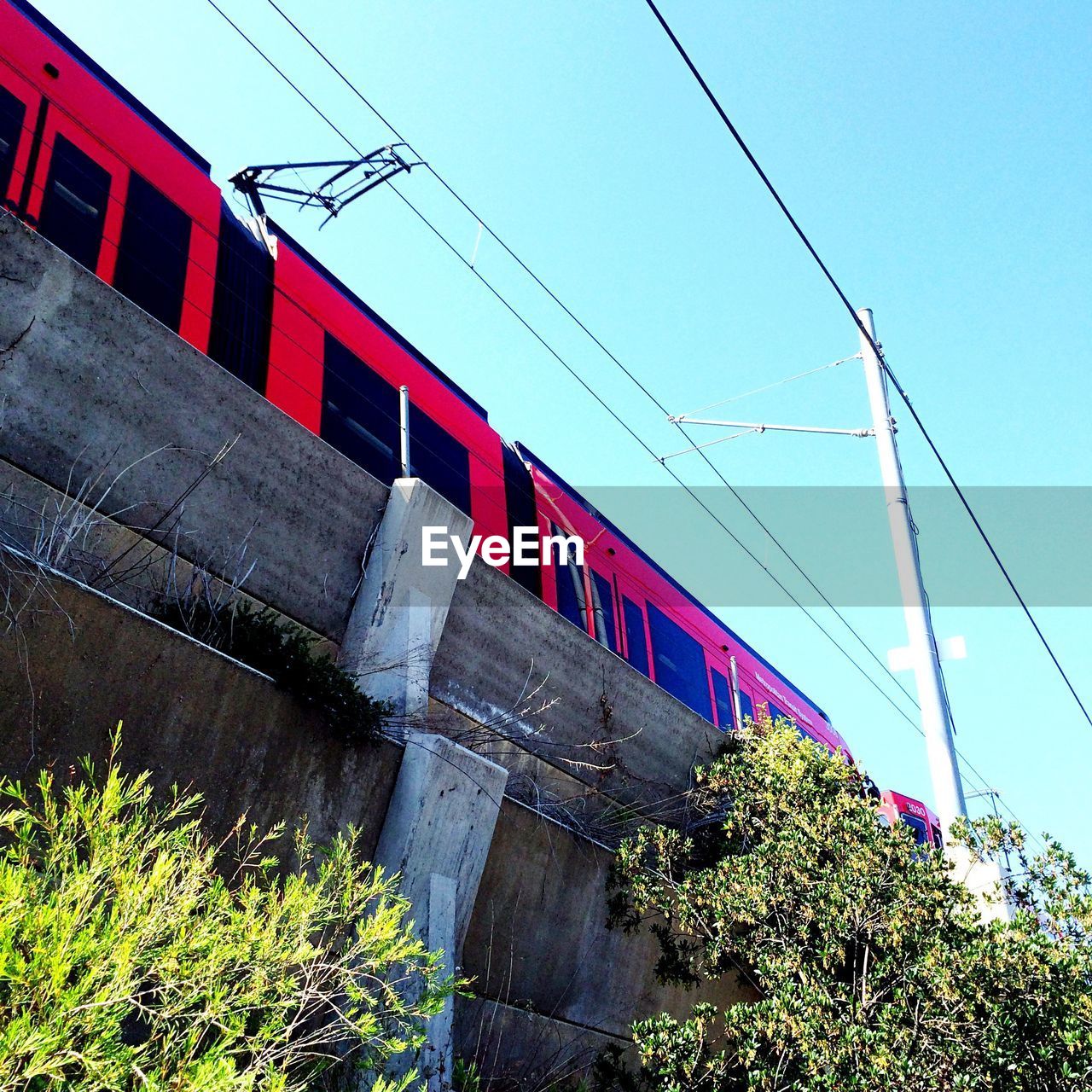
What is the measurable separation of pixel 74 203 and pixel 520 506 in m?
4.54

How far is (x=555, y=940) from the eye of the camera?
5930mm

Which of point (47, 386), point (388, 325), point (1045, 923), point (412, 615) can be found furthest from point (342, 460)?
point (1045, 923)

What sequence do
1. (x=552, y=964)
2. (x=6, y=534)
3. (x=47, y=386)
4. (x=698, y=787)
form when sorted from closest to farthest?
(x=6, y=534) < (x=47, y=386) < (x=552, y=964) < (x=698, y=787)

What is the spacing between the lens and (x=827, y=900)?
538cm

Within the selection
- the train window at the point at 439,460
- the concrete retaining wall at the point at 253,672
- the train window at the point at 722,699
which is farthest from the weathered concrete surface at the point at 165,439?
the train window at the point at 722,699

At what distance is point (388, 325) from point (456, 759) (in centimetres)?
446

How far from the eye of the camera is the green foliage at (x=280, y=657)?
14.5 feet

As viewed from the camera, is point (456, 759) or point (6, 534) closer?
point (6, 534)

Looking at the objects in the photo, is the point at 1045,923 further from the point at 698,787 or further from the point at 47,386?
the point at 47,386

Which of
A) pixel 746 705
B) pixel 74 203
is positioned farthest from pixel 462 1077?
pixel 746 705

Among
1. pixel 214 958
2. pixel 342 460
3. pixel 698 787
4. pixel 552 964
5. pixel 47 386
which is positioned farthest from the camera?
pixel 698 787

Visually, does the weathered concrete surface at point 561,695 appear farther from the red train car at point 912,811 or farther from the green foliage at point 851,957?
the red train car at point 912,811

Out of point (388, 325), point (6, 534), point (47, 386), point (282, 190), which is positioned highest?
point (282, 190)

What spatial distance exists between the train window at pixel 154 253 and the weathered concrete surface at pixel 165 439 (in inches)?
45.6
